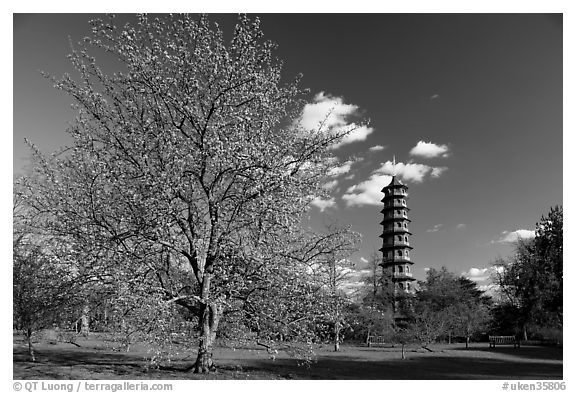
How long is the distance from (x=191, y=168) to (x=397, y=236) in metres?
56.3

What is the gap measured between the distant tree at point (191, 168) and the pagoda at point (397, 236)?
4990 centimetres

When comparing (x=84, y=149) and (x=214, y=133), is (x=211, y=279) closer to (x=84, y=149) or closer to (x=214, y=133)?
(x=214, y=133)

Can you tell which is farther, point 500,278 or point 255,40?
point 500,278

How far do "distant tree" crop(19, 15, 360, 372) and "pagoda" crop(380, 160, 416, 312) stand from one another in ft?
164

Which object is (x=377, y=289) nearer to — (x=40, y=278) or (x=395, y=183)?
(x=395, y=183)

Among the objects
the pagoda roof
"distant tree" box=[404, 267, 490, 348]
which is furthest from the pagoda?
"distant tree" box=[404, 267, 490, 348]

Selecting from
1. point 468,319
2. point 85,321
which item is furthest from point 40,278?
point 468,319

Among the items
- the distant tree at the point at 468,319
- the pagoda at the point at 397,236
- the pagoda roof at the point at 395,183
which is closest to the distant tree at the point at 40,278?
the distant tree at the point at 468,319

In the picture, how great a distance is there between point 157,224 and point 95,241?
6.99 ft

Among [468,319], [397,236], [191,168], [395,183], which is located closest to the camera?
[191,168]

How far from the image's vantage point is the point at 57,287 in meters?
15.9

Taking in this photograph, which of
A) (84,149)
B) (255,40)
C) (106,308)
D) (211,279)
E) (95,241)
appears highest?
(255,40)

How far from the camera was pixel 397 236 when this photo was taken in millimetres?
67375
